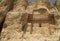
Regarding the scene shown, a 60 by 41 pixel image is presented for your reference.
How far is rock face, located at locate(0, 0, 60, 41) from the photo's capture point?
8016mm

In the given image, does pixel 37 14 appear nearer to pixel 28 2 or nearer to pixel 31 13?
pixel 31 13

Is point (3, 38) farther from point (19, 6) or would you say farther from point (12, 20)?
point (19, 6)

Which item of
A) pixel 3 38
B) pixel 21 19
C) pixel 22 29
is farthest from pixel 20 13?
pixel 3 38

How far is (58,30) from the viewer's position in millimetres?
8164

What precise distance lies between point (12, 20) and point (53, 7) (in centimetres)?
226

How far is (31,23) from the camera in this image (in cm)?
868

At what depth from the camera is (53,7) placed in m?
9.45

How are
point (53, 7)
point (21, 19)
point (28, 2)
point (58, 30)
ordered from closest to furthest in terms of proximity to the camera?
point (58, 30) → point (21, 19) → point (53, 7) → point (28, 2)

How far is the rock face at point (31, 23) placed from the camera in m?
8.02

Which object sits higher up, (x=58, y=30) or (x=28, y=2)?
(x=28, y=2)

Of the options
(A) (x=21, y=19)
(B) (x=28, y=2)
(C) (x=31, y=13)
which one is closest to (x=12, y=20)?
(A) (x=21, y=19)

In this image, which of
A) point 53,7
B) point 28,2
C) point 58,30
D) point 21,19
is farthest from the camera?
point 28,2

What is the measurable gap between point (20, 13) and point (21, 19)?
1.24 ft

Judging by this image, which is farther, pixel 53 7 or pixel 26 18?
pixel 53 7
